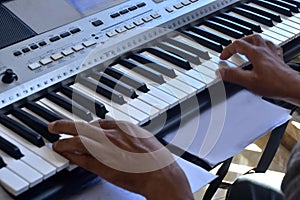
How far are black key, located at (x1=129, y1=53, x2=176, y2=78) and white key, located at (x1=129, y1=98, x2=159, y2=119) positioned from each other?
12 cm

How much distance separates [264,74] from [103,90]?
0.33 meters

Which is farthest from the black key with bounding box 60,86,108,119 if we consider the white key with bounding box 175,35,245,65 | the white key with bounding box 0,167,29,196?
the white key with bounding box 175,35,245,65

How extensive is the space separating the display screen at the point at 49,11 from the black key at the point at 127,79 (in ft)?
0.50

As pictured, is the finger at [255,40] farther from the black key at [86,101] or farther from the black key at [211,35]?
the black key at [86,101]

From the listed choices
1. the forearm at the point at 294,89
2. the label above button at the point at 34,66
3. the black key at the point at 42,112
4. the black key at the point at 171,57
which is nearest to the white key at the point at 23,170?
the black key at the point at 42,112

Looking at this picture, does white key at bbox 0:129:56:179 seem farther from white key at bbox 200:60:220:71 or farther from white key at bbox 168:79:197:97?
white key at bbox 200:60:220:71

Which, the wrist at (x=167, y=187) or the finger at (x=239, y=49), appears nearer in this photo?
the wrist at (x=167, y=187)

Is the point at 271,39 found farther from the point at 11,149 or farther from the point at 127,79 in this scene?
the point at 11,149

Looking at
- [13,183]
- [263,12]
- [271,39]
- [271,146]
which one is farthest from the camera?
[271,146]

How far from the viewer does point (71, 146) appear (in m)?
0.95

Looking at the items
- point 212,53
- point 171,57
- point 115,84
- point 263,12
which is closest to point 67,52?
point 115,84

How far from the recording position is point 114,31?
123cm

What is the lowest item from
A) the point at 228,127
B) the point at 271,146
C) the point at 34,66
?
the point at 271,146

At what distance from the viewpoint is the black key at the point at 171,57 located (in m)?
1.21
